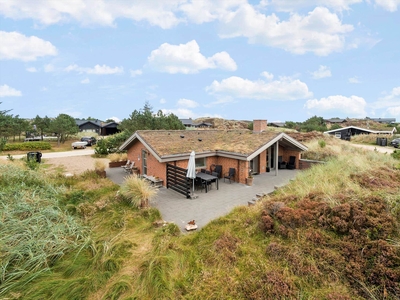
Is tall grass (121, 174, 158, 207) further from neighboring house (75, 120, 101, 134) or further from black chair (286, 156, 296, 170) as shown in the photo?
neighboring house (75, 120, 101, 134)

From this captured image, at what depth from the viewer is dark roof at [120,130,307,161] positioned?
12633mm

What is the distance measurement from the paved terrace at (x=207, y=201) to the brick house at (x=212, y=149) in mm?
1184

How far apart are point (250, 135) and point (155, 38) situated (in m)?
10.5

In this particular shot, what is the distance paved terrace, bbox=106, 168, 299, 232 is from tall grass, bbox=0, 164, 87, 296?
3.35m

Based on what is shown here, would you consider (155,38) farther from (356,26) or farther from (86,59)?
(356,26)

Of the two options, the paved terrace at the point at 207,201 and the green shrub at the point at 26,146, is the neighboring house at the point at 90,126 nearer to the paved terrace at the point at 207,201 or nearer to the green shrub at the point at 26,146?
the green shrub at the point at 26,146

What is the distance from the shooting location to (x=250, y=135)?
1559 cm

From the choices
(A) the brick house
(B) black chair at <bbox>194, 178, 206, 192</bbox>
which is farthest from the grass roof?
(B) black chair at <bbox>194, 178, 206, 192</bbox>

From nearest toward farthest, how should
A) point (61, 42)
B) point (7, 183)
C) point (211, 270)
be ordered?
point (211, 270)
point (7, 183)
point (61, 42)

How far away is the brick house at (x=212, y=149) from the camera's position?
41.5 ft

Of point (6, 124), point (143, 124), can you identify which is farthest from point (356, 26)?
point (6, 124)

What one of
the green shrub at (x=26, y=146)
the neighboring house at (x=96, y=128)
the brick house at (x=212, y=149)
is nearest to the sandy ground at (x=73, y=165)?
the brick house at (x=212, y=149)

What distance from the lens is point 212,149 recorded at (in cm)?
1420

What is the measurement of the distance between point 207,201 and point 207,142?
245 inches
